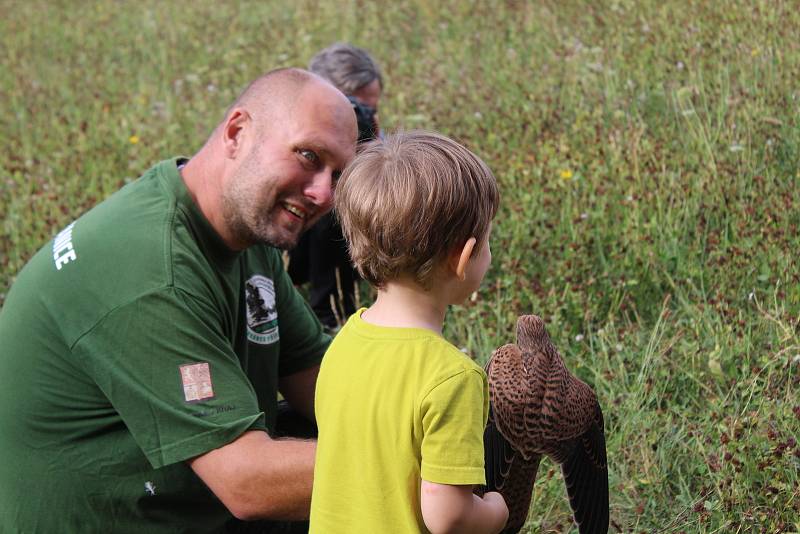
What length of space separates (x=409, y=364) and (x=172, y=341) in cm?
86

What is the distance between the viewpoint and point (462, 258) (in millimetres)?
1897

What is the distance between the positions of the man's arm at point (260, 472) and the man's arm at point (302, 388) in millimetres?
936

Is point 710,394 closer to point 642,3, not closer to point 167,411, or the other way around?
point 167,411

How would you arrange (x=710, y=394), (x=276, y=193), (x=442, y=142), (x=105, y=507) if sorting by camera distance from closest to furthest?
(x=442, y=142)
(x=105, y=507)
(x=276, y=193)
(x=710, y=394)

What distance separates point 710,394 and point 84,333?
2.07 meters

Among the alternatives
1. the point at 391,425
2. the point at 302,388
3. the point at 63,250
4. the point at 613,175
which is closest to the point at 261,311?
the point at 302,388

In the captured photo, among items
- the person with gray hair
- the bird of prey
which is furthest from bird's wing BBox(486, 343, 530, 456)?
the person with gray hair

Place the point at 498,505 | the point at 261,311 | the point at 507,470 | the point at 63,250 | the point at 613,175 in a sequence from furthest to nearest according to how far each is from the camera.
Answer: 1. the point at 613,175
2. the point at 261,311
3. the point at 63,250
4. the point at 507,470
5. the point at 498,505

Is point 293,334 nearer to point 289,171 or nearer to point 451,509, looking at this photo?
point 289,171

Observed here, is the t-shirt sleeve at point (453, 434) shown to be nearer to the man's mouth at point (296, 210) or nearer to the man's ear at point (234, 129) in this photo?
the man's mouth at point (296, 210)

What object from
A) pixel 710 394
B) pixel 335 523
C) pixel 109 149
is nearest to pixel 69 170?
pixel 109 149

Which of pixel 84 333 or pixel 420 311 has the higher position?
pixel 420 311

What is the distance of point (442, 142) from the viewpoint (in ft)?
6.38

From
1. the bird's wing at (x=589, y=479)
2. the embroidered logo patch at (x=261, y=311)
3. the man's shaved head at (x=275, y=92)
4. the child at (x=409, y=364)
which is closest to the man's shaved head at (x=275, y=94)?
the man's shaved head at (x=275, y=92)
